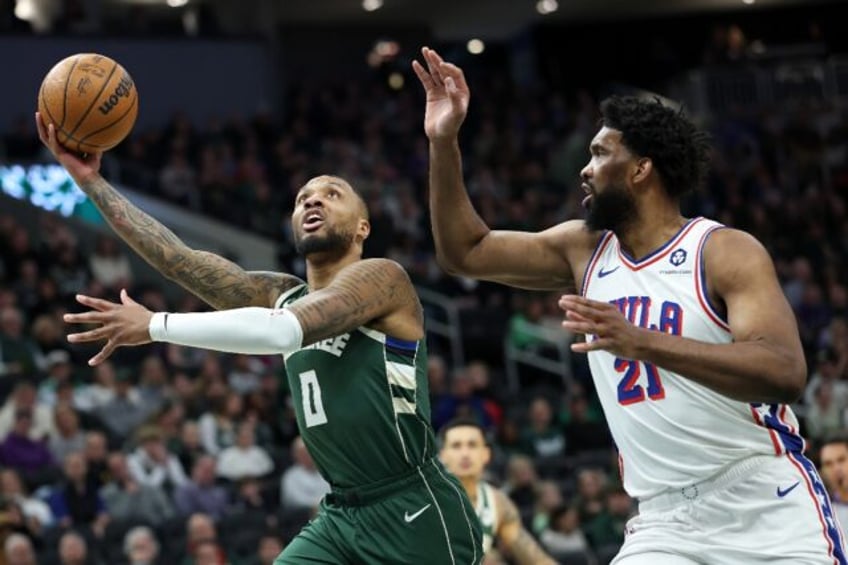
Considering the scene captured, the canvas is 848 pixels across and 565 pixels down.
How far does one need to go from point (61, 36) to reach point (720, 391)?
19.2m

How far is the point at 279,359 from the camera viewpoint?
52.3ft

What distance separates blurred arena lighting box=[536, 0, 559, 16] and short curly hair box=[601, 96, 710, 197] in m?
23.2

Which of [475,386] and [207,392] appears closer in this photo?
[207,392]

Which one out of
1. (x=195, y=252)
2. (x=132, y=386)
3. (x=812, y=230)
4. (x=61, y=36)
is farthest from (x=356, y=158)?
(x=195, y=252)

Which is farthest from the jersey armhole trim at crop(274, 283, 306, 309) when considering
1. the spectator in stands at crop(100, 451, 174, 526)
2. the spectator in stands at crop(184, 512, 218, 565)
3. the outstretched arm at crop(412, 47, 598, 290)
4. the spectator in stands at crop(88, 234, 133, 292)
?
the spectator in stands at crop(88, 234, 133, 292)

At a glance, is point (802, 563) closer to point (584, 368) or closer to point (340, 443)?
point (340, 443)

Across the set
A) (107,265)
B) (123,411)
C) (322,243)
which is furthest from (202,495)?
(322,243)

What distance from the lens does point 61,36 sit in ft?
72.8

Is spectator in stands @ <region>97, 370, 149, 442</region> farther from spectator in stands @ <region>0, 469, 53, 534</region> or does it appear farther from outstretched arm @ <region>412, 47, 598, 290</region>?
outstretched arm @ <region>412, 47, 598, 290</region>

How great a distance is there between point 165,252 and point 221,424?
7.68 metres

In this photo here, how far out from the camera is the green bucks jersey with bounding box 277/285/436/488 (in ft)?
18.4

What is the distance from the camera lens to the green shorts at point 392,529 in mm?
5578

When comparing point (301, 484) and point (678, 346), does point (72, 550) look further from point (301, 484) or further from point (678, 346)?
point (678, 346)

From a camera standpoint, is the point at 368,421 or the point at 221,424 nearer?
the point at 368,421
